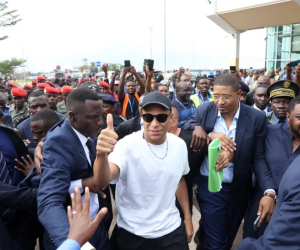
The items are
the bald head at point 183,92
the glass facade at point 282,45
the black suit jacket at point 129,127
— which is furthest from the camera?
the glass facade at point 282,45

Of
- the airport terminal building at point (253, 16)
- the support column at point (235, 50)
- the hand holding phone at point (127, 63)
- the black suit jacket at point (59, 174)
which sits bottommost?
the black suit jacket at point (59, 174)

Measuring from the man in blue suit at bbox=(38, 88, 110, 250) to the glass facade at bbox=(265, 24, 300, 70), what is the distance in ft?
68.0

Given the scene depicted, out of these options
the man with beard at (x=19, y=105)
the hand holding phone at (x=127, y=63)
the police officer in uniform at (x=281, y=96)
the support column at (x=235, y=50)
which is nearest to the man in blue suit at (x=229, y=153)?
the police officer in uniform at (x=281, y=96)

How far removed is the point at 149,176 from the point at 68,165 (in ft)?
2.04

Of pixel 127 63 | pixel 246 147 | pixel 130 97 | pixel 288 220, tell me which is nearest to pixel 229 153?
pixel 246 147

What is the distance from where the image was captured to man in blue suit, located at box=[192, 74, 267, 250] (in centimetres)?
272

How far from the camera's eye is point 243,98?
16.6ft

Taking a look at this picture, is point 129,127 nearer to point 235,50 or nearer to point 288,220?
point 288,220

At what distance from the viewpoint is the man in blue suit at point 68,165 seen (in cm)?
157

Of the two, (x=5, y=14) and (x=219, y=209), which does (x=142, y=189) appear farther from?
(x=5, y=14)

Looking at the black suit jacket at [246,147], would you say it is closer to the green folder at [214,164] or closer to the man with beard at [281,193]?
the man with beard at [281,193]

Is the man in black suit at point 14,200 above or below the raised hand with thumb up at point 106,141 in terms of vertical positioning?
below

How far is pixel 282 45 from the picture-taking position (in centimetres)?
2048

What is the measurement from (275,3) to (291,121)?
10944 mm
